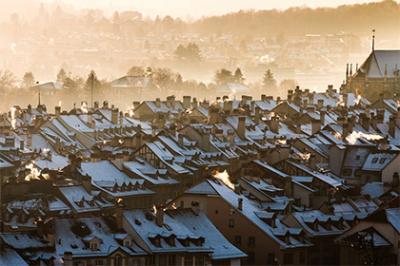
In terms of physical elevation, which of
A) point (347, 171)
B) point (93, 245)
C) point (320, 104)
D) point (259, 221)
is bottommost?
point (320, 104)

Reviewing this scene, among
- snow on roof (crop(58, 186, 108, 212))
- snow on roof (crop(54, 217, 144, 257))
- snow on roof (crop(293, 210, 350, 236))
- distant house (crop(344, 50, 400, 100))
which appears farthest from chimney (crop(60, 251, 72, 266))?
distant house (crop(344, 50, 400, 100))

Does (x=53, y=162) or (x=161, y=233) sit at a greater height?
(x=161, y=233)

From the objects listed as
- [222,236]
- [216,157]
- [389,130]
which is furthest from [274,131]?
[222,236]

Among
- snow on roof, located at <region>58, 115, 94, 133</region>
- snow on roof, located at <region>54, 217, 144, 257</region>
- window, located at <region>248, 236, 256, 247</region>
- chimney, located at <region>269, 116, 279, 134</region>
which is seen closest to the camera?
snow on roof, located at <region>54, 217, 144, 257</region>

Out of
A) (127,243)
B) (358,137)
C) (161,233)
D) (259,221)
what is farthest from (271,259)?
(358,137)

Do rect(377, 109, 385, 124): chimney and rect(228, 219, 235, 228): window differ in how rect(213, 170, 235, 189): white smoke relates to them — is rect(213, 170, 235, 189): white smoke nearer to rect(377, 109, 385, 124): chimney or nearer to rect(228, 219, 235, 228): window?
rect(228, 219, 235, 228): window

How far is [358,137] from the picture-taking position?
116m

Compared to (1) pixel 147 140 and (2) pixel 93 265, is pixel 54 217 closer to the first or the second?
(2) pixel 93 265

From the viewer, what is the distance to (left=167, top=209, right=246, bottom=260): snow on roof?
72812 mm

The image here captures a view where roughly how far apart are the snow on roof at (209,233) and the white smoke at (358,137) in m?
38.9

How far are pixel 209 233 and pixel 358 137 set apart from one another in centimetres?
4276

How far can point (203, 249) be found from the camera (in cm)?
7131

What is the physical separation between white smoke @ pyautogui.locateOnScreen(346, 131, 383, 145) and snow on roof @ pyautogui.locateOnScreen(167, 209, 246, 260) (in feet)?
128

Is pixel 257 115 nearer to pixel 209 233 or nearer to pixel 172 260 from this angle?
pixel 209 233
